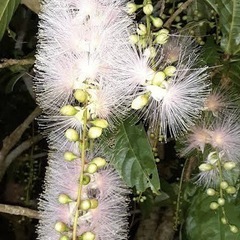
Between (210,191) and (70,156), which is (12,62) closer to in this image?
(70,156)

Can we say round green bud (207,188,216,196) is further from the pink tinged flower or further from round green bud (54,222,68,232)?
round green bud (54,222,68,232)

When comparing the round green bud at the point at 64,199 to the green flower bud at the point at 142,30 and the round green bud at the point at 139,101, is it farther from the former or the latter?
the green flower bud at the point at 142,30

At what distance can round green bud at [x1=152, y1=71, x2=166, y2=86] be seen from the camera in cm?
116

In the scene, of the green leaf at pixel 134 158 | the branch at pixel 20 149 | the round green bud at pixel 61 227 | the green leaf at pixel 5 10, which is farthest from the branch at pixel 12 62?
the branch at pixel 20 149

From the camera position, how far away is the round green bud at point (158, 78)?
116 cm

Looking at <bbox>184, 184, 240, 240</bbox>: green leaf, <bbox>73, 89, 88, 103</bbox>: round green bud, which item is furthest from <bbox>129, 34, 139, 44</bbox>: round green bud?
<bbox>184, 184, 240, 240</bbox>: green leaf

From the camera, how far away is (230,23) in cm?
142

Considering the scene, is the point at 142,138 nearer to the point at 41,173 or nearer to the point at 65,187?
the point at 65,187

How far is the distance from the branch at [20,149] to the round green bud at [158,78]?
1.18 m

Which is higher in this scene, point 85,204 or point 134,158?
point 134,158

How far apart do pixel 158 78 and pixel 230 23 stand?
1.10ft

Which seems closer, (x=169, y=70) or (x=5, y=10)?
(x=169, y=70)

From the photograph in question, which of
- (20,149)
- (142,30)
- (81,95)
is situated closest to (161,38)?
(142,30)

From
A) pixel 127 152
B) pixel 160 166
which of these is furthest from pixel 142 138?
pixel 160 166
